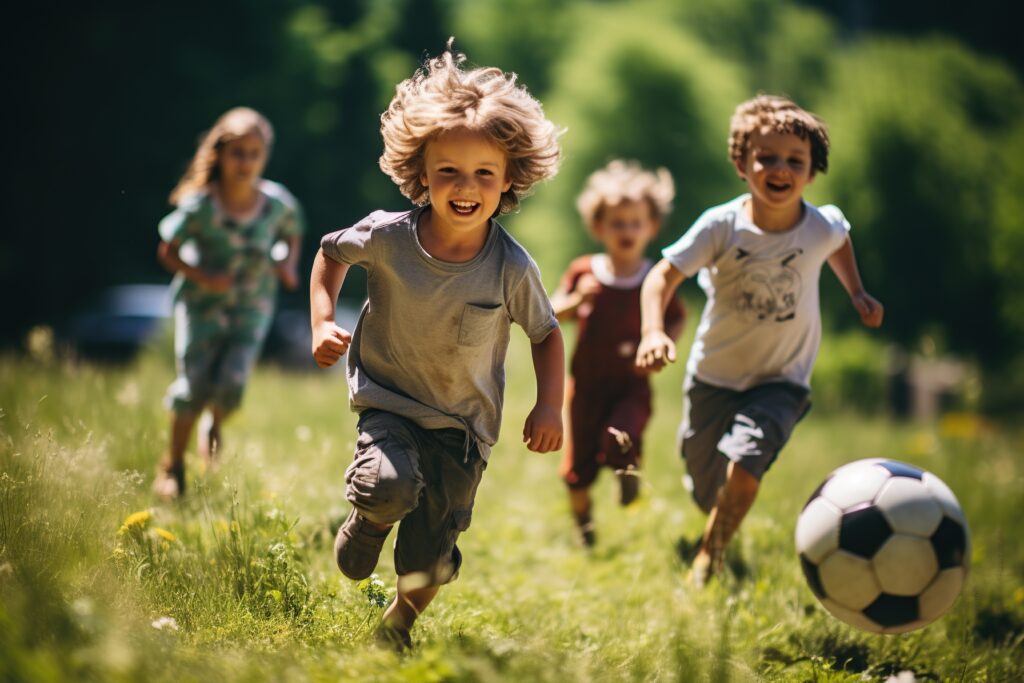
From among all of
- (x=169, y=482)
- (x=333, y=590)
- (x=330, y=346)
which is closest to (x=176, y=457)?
(x=169, y=482)

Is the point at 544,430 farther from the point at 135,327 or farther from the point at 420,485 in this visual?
the point at 135,327

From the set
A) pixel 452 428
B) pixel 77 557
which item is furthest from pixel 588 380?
pixel 77 557

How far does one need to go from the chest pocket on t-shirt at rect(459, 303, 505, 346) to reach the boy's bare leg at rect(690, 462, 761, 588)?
57.6 inches

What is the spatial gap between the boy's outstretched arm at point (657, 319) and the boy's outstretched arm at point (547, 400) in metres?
0.47

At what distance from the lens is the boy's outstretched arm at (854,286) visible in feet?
13.9

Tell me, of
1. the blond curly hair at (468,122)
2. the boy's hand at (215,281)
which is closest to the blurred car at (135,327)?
the boy's hand at (215,281)

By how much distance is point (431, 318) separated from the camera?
11.1 feet

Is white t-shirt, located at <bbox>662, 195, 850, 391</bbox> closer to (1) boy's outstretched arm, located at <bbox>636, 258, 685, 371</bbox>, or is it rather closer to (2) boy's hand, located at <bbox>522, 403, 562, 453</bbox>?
(1) boy's outstretched arm, located at <bbox>636, 258, 685, 371</bbox>

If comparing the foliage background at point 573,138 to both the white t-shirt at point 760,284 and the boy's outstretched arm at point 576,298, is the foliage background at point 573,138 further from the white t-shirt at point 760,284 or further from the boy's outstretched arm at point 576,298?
the white t-shirt at point 760,284

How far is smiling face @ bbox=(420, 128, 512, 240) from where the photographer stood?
3342 millimetres

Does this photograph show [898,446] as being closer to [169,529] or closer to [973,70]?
[169,529]

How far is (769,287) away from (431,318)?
1705 millimetres

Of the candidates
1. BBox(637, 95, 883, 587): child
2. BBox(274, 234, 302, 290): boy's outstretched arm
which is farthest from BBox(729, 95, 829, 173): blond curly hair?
BBox(274, 234, 302, 290): boy's outstretched arm

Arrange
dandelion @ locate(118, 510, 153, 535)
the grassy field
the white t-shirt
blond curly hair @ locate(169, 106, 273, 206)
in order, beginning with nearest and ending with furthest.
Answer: the grassy field < dandelion @ locate(118, 510, 153, 535) < the white t-shirt < blond curly hair @ locate(169, 106, 273, 206)
